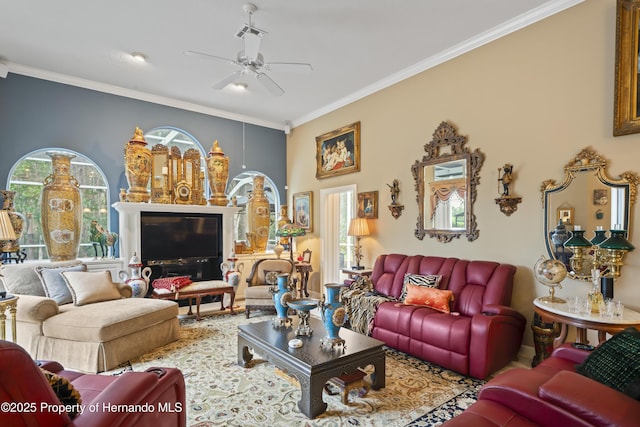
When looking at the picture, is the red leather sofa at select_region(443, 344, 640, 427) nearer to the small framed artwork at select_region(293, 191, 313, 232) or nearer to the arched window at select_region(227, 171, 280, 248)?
the small framed artwork at select_region(293, 191, 313, 232)

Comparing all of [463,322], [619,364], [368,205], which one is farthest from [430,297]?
[368,205]

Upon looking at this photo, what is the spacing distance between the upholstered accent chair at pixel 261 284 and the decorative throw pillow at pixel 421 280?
1.89 metres

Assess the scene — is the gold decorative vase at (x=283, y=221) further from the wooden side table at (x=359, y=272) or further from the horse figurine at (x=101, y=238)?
the horse figurine at (x=101, y=238)

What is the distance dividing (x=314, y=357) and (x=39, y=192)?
4882 mm

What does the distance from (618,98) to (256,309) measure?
471 cm

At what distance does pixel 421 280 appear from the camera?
3.85 meters

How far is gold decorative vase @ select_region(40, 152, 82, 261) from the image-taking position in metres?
4.52

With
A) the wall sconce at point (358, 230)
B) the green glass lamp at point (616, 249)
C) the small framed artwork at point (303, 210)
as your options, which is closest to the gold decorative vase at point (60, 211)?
the small framed artwork at point (303, 210)

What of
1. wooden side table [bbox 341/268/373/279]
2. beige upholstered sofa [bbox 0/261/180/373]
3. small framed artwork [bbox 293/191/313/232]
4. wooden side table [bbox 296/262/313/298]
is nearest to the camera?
beige upholstered sofa [bbox 0/261/180/373]

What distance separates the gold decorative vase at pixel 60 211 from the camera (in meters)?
4.52

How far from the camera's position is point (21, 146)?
454 centimetres

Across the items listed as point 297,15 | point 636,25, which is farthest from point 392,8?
point 636,25

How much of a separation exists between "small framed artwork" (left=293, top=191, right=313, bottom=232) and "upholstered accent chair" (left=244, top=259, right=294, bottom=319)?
1.43 m

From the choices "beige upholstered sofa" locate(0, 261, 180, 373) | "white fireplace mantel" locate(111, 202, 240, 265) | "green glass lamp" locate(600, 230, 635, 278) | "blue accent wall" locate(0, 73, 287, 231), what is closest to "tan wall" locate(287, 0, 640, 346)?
"green glass lamp" locate(600, 230, 635, 278)
